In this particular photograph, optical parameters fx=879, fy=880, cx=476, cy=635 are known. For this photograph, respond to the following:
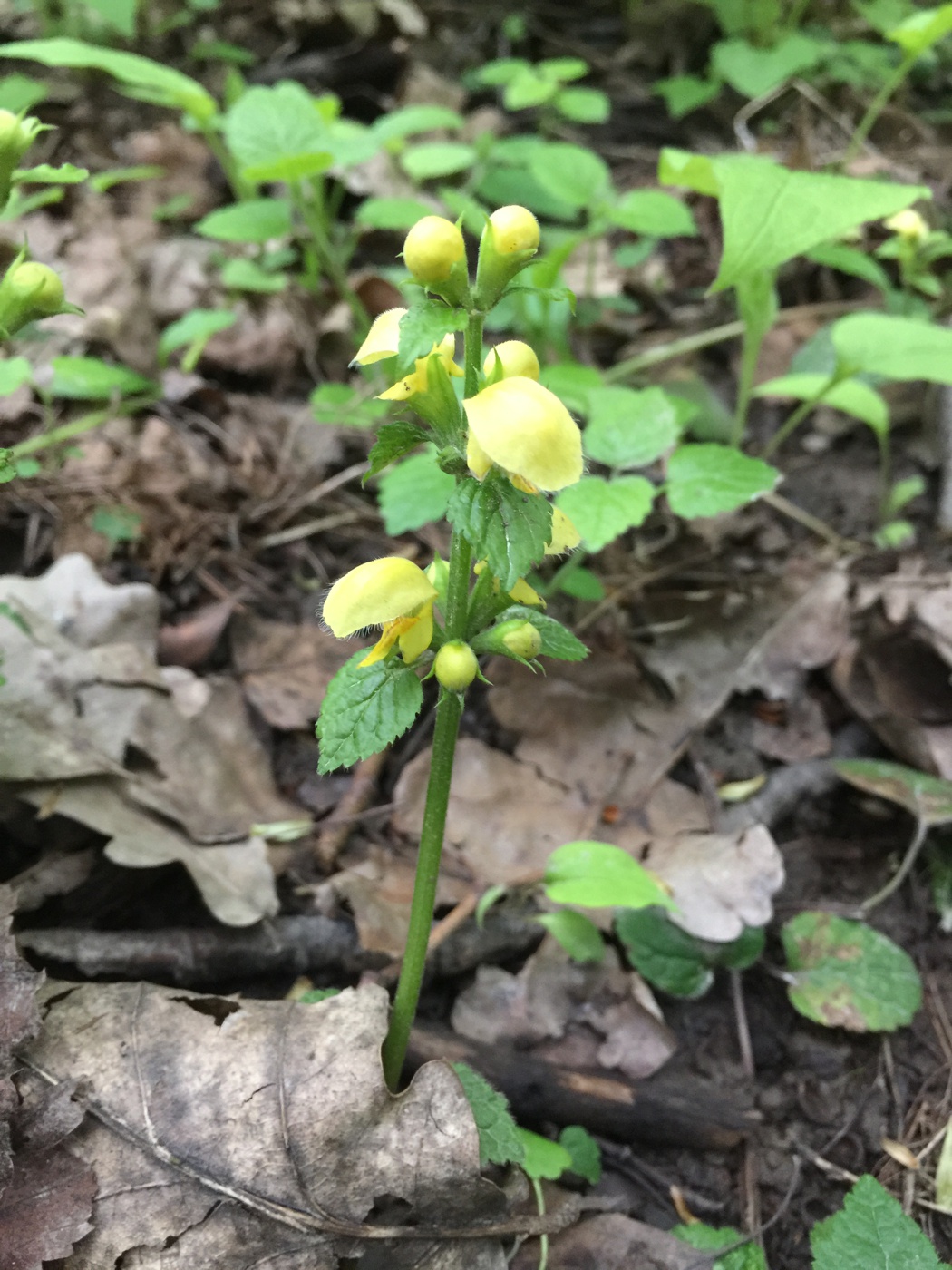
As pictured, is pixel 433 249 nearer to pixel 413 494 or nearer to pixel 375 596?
pixel 375 596

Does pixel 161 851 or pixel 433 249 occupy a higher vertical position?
pixel 433 249

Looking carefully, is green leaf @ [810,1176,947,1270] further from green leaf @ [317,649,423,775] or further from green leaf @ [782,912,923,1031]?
green leaf @ [317,649,423,775]

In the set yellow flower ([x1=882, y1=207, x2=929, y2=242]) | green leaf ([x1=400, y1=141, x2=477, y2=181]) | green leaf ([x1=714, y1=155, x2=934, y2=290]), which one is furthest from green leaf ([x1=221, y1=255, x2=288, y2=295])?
yellow flower ([x1=882, y1=207, x2=929, y2=242])

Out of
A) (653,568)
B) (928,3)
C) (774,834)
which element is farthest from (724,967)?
(928,3)

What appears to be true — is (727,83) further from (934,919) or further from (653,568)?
(934,919)

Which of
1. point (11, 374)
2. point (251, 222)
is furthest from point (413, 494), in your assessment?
point (251, 222)

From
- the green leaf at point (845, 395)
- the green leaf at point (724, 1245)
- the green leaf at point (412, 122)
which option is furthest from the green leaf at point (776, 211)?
the green leaf at point (724, 1245)
